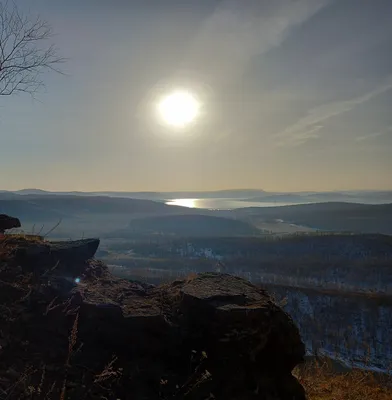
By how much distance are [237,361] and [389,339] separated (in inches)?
2365

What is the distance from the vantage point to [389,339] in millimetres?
53969

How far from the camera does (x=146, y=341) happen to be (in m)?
4.32

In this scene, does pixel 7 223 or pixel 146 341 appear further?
pixel 7 223

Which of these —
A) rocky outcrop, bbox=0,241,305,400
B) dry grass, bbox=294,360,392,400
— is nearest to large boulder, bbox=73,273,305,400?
rocky outcrop, bbox=0,241,305,400

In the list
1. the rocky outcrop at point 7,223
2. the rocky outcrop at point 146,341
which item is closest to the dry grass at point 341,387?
the rocky outcrop at point 146,341

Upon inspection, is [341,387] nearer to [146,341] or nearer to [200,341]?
[200,341]

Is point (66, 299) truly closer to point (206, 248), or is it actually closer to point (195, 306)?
point (195, 306)

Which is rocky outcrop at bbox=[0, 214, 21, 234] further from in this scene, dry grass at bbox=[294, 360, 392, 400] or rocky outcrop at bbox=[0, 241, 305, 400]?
dry grass at bbox=[294, 360, 392, 400]

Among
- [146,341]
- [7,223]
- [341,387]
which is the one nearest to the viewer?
[146,341]

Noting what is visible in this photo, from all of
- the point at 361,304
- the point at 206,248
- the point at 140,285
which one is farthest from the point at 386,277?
the point at 140,285

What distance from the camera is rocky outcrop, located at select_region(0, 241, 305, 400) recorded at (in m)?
3.75

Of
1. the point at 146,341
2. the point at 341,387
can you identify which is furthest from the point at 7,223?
the point at 341,387

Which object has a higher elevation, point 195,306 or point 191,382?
point 195,306

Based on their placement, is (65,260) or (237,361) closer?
(237,361)
